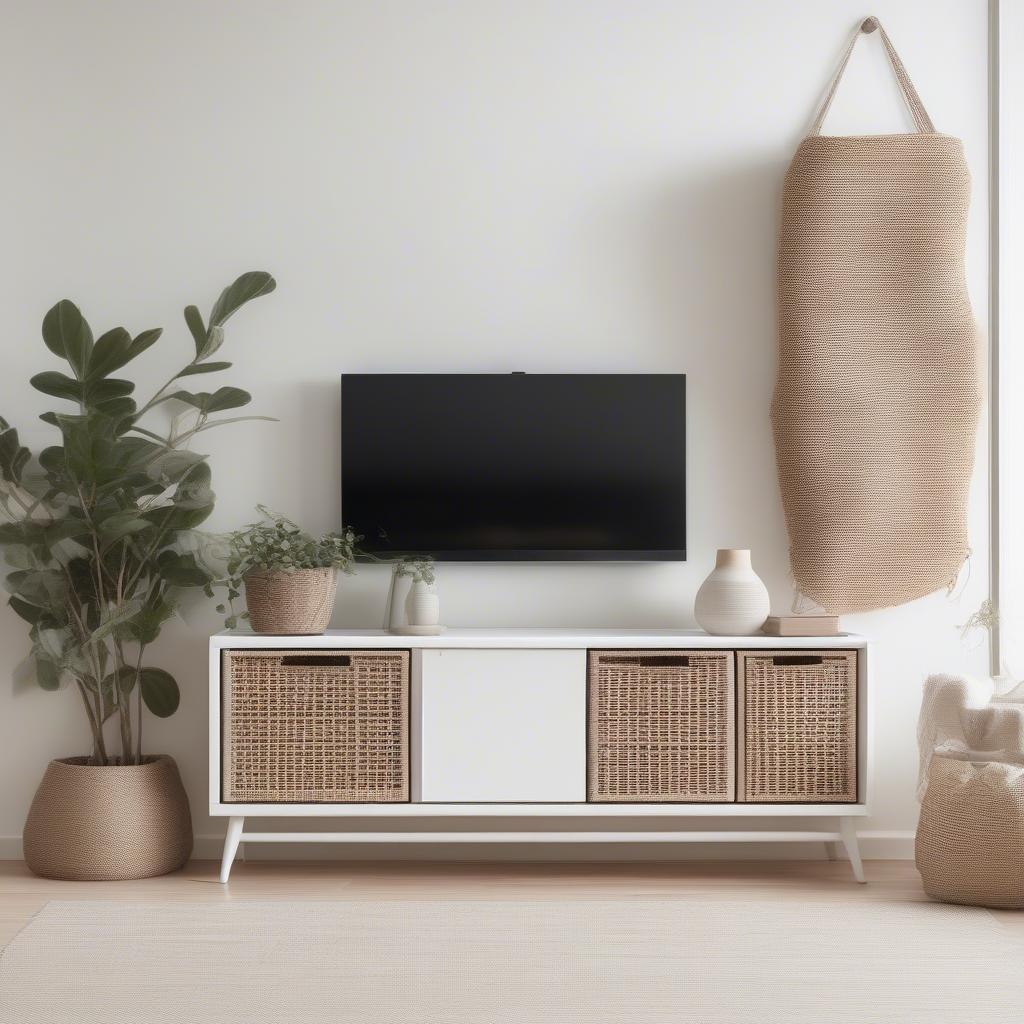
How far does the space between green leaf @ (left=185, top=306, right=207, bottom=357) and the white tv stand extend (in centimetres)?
82

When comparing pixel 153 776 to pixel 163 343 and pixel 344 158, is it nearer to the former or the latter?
pixel 163 343

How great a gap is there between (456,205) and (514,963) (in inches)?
84.6

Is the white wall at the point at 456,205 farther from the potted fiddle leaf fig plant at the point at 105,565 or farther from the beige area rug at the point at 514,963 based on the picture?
the beige area rug at the point at 514,963

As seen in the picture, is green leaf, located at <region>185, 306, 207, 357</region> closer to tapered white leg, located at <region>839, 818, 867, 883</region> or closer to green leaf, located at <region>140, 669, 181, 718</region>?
green leaf, located at <region>140, 669, 181, 718</region>

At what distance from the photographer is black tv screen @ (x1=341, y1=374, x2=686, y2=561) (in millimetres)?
3457

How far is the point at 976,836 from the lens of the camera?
2879 mm

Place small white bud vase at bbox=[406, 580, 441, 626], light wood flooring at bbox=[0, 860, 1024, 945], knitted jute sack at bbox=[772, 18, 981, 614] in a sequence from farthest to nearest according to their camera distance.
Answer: knitted jute sack at bbox=[772, 18, 981, 614] → small white bud vase at bbox=[406, 580, 441, 626] → light wood flooring at bbox=[0, 860, 1024, 945]

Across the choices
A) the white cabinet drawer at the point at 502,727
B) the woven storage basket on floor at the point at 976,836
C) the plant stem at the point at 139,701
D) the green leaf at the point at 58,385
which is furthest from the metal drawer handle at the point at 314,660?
the woven storage basket on floor at the point at 976,836

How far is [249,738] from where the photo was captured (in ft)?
10.3

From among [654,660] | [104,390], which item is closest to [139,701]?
[104,390]

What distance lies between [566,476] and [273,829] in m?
1.34

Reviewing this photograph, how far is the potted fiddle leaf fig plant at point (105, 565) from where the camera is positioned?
126 inches

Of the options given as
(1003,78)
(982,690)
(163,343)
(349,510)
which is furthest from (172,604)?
(1003,78)

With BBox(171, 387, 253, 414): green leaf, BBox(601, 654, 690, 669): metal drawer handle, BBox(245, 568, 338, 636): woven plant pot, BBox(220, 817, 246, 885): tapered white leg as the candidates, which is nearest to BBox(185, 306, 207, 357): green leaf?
BBox(171, 387, 253, 414): green leaf
